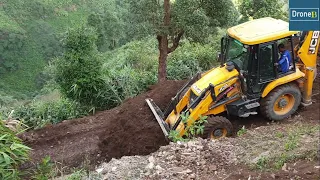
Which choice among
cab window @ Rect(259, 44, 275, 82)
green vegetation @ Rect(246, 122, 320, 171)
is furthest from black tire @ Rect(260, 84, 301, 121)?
green vegetation @ Rect(246, 122, 320, 171)

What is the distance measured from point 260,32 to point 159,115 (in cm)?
252

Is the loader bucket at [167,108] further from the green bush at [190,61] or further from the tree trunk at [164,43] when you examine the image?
the green bush at [190,61]

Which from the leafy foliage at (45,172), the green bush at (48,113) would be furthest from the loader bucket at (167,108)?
the green bush at (48,113)

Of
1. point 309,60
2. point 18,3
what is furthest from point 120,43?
point 309,60

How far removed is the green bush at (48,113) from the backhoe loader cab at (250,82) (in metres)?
3.31

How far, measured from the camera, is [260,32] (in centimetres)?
714

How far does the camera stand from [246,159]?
553cm

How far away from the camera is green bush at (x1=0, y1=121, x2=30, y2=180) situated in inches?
216

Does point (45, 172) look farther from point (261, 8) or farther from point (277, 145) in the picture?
point (261, 8)

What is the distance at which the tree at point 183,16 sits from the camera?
10305 millimetres

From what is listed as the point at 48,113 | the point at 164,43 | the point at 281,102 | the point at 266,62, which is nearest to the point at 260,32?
the point at 266,62

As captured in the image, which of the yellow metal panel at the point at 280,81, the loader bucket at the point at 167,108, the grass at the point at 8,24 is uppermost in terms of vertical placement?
the grass at the point at 8,24

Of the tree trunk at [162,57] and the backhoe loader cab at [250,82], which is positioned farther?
the tree trunk at [162,57]

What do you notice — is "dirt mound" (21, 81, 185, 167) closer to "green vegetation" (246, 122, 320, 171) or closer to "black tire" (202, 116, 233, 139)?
"black tire" (202, 116, 233, 139)
